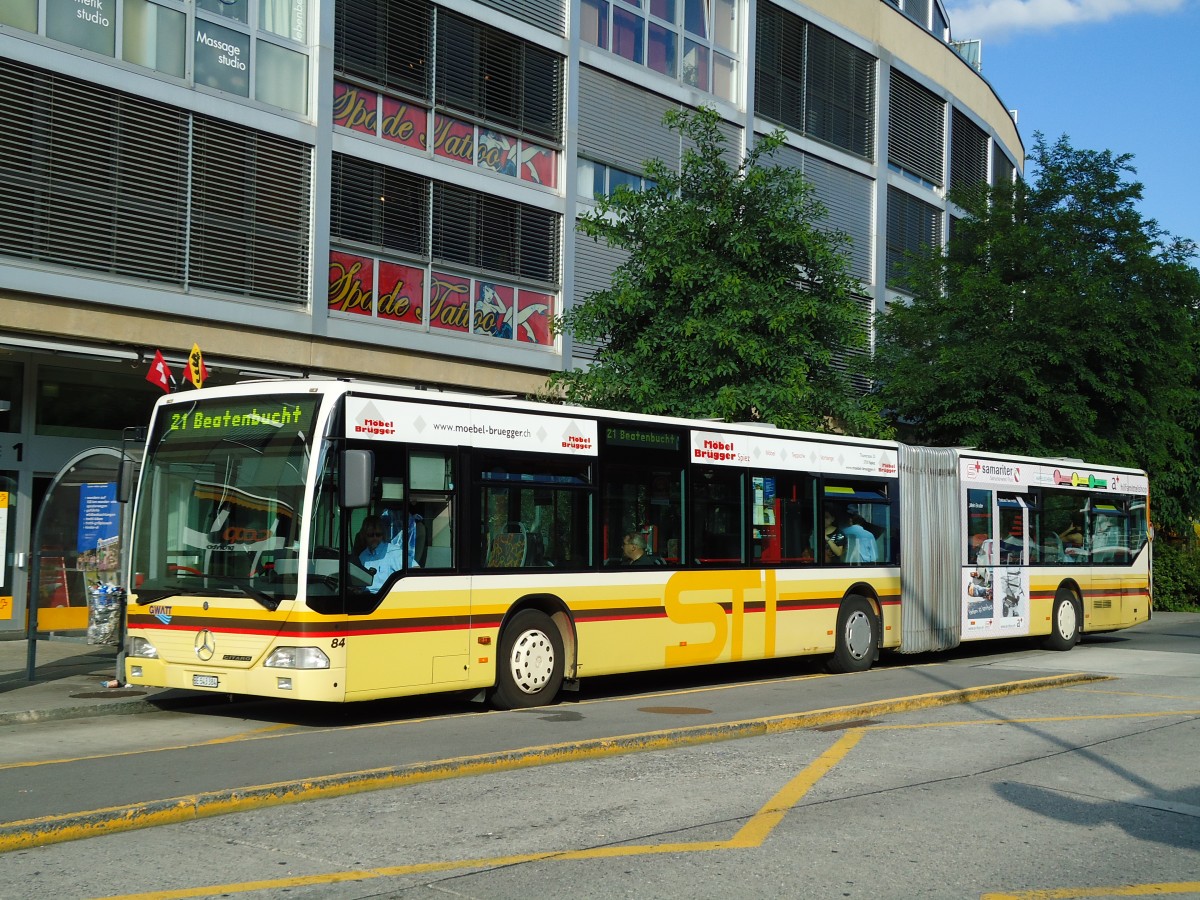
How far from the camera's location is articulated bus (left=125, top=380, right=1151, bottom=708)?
10891 mm

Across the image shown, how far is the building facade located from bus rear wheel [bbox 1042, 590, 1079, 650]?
9.77 metres

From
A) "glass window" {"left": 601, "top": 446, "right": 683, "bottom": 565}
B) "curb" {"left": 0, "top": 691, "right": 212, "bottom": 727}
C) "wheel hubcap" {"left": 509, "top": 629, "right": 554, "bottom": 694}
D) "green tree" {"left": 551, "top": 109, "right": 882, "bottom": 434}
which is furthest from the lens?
"green tree" {"left": 551, "top": 109, "right": 882, "bottom": 434}

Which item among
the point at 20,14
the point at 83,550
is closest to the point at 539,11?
the point at 20,14

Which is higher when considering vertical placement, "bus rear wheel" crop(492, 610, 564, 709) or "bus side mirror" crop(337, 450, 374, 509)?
"bus side mirror" crop(337, 450, 374, 509)

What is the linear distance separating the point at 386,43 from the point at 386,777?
53.8ft

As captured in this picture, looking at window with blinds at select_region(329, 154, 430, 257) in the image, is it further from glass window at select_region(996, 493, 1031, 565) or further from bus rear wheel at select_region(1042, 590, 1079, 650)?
bus rear wheel at select_region(1042, 590, 1079, 650)

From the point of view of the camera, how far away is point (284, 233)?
20.4 m

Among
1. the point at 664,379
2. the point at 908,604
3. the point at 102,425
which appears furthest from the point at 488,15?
the point at 908,604

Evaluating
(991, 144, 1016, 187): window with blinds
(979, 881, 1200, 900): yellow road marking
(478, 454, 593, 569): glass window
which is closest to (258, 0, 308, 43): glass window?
(478, 454, 593, 569): glass window

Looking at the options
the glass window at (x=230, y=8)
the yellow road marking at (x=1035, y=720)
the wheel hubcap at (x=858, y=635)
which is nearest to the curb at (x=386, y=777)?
the yellow road marking at (x=1035, y=720)

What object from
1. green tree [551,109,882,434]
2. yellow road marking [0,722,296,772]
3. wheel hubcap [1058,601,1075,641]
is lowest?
yellow road marking [0,722,296,772]

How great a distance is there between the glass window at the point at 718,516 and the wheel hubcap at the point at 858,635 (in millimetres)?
2651

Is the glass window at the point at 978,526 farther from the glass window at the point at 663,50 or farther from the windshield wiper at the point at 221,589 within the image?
the glass window at the point at 663,50

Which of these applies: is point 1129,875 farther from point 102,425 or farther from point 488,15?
point 488,15
